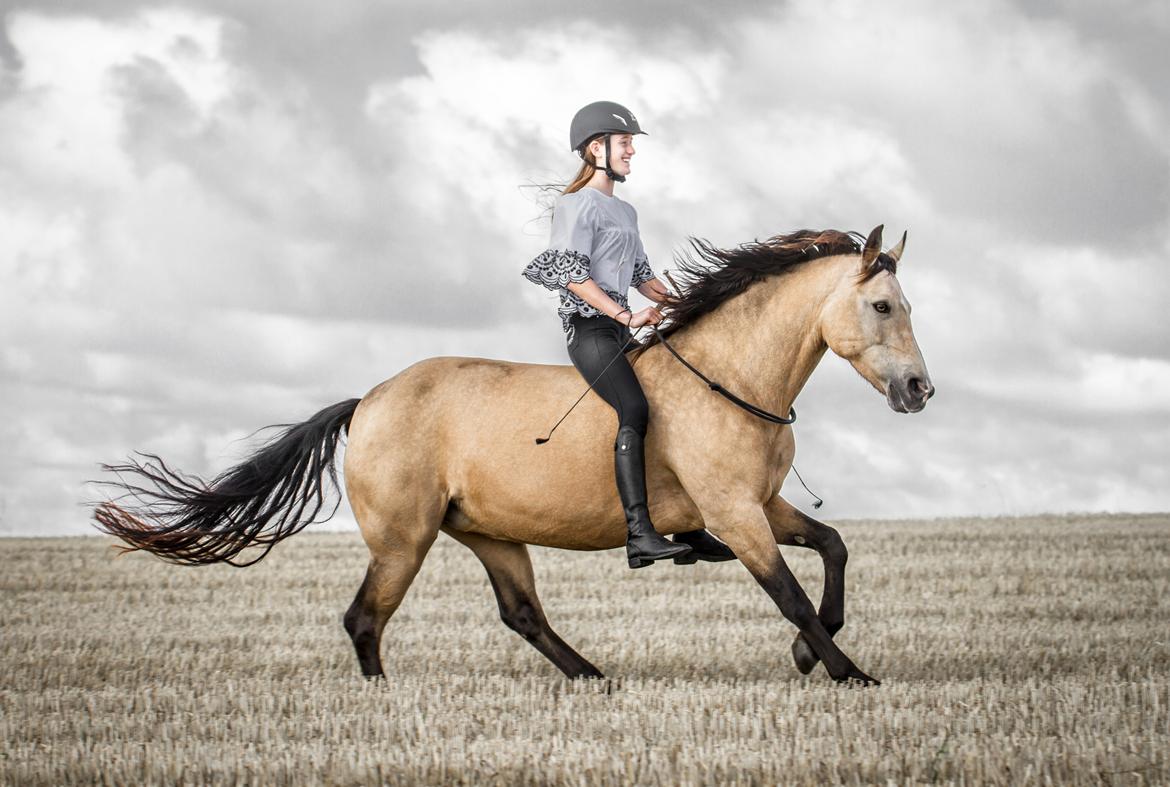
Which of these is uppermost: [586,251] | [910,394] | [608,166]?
[608,166]

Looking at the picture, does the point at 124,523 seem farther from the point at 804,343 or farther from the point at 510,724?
the point at 804,343

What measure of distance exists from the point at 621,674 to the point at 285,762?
279 centimetres

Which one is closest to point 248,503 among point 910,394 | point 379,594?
point 379,594

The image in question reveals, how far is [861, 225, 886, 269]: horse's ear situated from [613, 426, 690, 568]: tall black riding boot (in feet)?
4.57

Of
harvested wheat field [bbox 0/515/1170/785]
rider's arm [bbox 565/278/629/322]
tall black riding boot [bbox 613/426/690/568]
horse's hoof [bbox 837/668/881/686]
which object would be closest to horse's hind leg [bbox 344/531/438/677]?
harvested wheat field [bbox 0/515/1170/785]

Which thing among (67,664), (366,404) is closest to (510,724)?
(366,404)

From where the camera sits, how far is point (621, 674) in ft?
23.9

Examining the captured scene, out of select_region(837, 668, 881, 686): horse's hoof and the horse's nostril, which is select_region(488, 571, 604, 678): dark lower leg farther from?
the horse's nostril

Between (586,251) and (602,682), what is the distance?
227 centimetres

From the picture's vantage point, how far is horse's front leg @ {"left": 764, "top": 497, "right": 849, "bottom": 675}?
649 cm

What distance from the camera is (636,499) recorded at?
6.11 metres

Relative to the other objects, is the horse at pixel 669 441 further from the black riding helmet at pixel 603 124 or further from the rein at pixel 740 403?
the black riding helmet at pixel 603 124

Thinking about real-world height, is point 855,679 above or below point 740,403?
below

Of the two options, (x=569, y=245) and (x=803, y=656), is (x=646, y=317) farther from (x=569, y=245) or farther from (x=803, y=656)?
(x=803, y=656)
